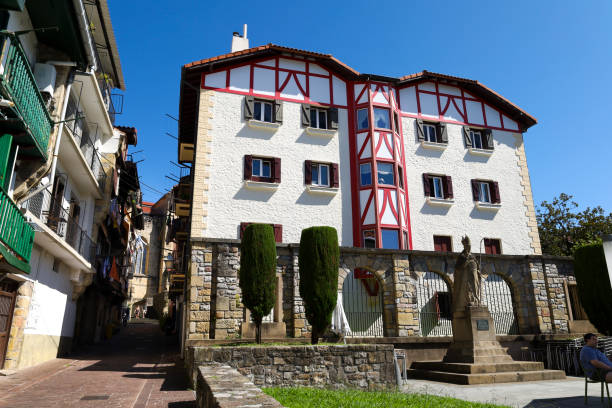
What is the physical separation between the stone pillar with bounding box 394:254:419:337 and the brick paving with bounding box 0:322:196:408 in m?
6.93

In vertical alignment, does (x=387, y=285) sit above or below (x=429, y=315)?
above

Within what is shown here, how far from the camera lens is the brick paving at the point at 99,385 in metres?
8.15

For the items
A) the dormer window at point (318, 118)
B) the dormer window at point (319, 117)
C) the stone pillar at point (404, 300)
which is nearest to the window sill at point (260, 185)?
the dormer window at point (319, 117)

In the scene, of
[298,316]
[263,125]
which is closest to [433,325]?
[298,316]

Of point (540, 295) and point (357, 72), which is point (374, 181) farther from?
point (540, 295)

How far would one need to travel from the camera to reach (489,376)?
11531 millimetres

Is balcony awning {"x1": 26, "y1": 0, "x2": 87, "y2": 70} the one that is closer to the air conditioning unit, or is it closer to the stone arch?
the air conditioning unit

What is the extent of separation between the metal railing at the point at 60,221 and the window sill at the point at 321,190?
9.33m

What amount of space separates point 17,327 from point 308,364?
27.1ft

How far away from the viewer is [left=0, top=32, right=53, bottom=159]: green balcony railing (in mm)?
8719

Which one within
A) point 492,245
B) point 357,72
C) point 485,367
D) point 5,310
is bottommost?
point 485,367

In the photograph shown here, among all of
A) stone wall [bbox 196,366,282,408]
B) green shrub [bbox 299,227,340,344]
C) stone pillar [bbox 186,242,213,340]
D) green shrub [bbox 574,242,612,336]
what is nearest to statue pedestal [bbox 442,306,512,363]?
green shrub [bbox 299,227,340,344]

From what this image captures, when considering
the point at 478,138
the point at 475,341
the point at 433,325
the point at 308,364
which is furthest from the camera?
the point at 478,138

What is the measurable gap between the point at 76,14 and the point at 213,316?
9.16m
